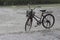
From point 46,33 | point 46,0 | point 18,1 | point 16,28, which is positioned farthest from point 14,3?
point 46,33

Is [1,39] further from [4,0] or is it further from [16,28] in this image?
[4,0]

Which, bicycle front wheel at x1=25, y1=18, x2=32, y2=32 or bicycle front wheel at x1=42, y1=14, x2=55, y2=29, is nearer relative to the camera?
bicycle front wheel at x1=25, y1=18, x2=32, y2=32

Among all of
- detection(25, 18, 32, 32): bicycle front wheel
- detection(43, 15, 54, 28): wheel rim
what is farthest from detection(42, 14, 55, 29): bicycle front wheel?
detection(25, 18, 32, 32): bicycle front wheel

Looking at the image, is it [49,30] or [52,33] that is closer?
[52,33]

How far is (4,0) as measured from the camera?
24328 millimetres

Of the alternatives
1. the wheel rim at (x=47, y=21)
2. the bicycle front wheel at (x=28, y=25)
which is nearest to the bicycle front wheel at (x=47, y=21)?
the wheel rim at (x=47, y=21)

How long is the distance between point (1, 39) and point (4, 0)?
1639 centimetres

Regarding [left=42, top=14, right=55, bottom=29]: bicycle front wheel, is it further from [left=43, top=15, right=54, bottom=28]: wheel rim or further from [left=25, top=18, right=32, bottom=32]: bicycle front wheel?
[left=25, top=18, right=32, bottom=32]: bicycle front wheel

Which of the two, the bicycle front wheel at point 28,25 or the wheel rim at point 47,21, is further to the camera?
the wheel rim at point 47,21

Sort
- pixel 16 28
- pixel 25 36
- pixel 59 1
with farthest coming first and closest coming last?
pixel 59 1 < pixel 16 28 < pixel 25 36

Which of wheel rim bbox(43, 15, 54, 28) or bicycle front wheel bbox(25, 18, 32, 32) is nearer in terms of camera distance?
bicycle front wheel bbox(25, 18, 32, 32)

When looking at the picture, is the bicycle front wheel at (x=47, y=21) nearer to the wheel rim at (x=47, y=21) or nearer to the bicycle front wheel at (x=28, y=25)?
the wheel rim at (x=47, y=21)

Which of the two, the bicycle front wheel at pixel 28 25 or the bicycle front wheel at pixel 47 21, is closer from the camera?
the bicycle front wheel at pixel 28 25

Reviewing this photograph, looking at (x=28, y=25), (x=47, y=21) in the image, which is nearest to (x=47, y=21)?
(x=47, y=21)
